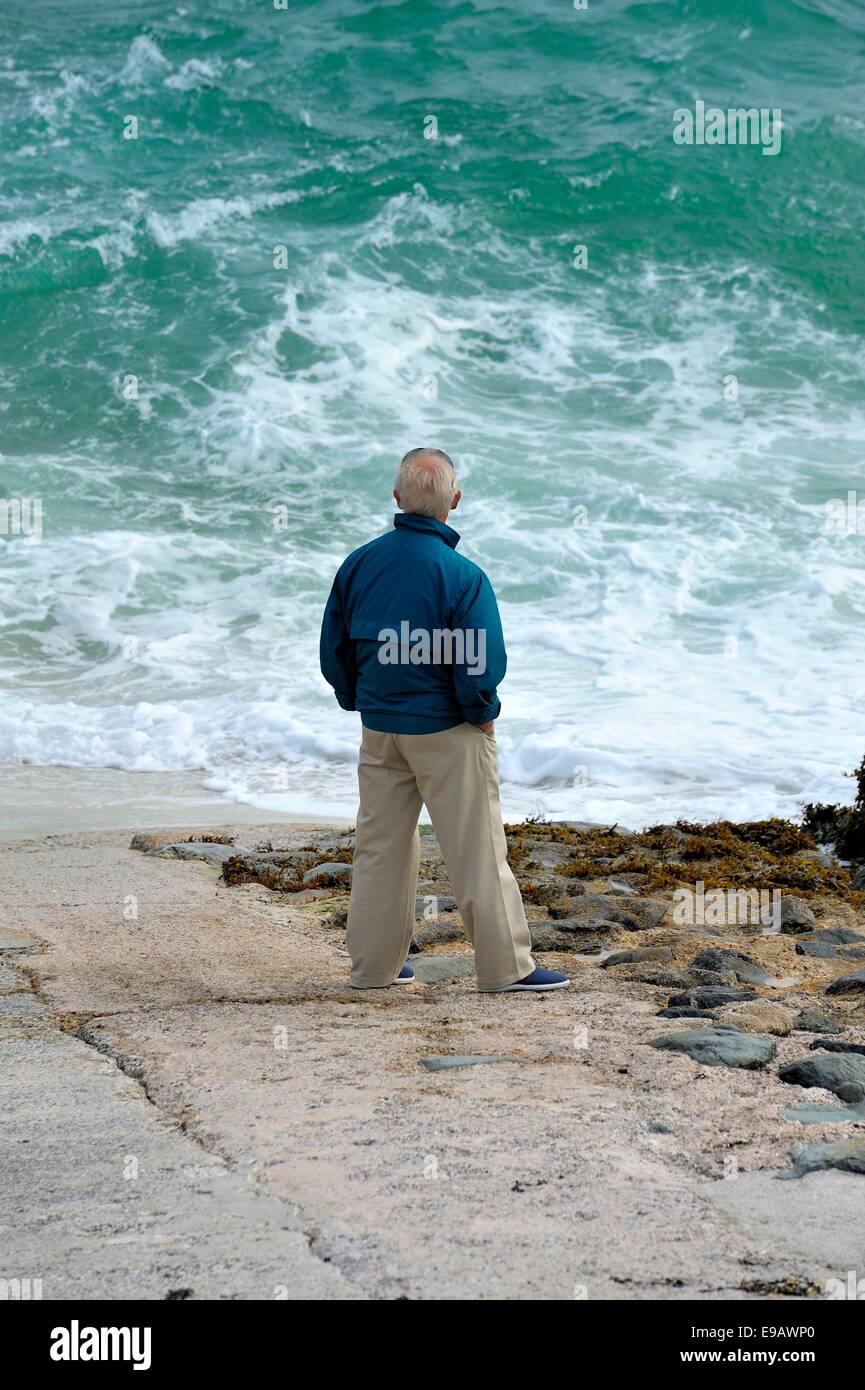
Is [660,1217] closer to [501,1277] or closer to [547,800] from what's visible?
[501,1277]

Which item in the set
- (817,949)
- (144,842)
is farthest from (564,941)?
(144,842)

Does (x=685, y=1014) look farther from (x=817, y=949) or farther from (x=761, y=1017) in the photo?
(x=817, y=949)

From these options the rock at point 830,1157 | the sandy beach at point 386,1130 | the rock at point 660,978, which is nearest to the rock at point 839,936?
the sandy beach at point 386,1130

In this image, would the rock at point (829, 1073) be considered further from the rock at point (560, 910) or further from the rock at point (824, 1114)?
the rock at point (560, 910)

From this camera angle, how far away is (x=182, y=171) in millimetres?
22922

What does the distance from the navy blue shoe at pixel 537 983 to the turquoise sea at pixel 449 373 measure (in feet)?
13.6

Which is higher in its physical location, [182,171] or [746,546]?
[182,171]

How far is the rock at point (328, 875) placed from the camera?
23.1 feet

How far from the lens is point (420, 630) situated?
4805 mm

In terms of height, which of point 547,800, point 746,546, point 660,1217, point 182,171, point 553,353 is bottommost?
point 547,800

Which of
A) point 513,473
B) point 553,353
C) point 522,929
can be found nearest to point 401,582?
point 522,929

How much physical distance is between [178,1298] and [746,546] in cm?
1356

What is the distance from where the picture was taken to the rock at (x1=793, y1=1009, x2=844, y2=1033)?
4.50 metres
